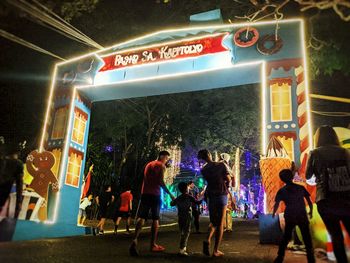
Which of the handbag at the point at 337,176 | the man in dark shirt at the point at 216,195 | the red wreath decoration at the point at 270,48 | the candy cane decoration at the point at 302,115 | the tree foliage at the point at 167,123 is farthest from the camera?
the tree foliage at the point at 167,123

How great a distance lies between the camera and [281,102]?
26.1 feet

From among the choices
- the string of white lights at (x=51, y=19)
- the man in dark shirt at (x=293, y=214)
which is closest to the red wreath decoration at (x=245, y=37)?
the man in dark shirt at (x=293, y=214)

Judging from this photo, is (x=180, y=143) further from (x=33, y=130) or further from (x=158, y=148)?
(x=33, y=130)

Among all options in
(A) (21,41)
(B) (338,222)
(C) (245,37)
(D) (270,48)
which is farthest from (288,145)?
(A) (21,41)

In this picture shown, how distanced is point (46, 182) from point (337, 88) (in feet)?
33.1

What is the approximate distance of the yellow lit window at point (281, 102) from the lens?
786 centimetres

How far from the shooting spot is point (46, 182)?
370 inches

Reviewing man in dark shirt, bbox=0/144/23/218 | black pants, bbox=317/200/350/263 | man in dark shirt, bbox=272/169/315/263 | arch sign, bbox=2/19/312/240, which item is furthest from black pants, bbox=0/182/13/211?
black pants, bbox=317/200/350/263

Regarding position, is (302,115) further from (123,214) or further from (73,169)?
(123,214)

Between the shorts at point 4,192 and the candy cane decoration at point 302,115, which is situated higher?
the candy cane decoration at point 302,115

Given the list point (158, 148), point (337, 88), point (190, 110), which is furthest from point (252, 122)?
point (337, 88)

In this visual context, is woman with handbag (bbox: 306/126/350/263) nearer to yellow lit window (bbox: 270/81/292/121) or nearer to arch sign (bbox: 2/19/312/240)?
arch sign (bbox: 2/19/312/240)

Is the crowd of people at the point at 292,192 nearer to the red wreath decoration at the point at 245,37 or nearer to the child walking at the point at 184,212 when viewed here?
the child walking at the point at 184,212

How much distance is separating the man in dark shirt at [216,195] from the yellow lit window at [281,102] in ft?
8.62
